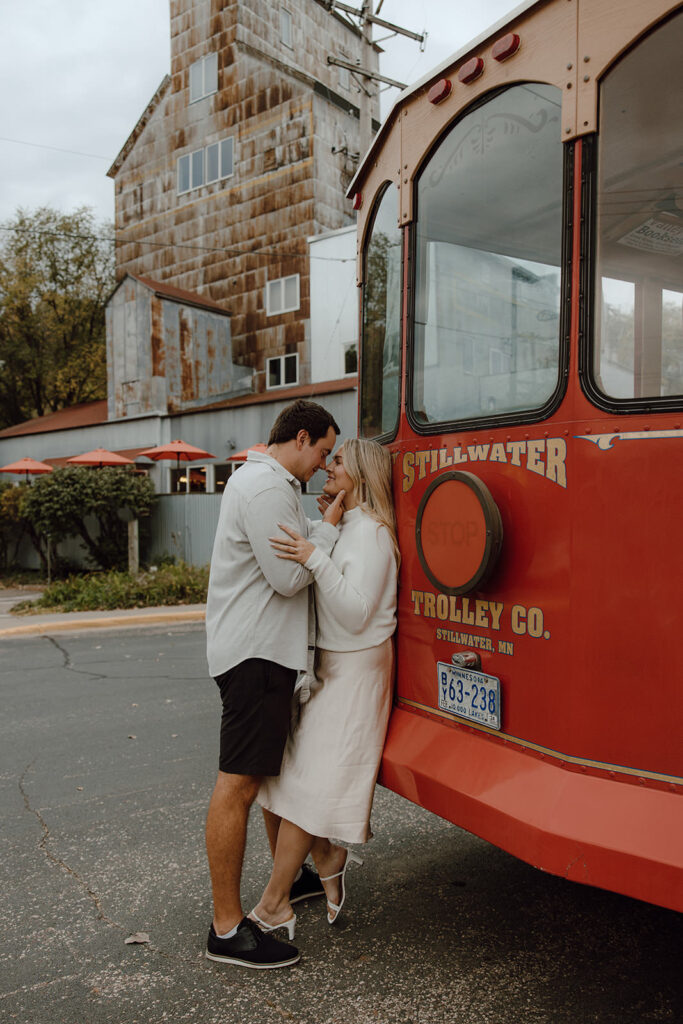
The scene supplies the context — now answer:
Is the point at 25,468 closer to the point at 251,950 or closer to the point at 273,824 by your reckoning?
the point at 273,824

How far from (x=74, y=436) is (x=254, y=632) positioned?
22412 millimetres

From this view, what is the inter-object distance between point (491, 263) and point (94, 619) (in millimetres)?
9718

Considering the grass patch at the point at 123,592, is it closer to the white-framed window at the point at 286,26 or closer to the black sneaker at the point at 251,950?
the black sneaker at the point at 251,950

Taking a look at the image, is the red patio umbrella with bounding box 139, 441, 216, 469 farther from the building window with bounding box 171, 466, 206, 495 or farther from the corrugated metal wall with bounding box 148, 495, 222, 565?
the building window with bounding box 171, 466, 206, 495

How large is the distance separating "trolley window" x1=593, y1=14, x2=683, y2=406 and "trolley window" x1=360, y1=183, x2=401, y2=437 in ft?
3.49

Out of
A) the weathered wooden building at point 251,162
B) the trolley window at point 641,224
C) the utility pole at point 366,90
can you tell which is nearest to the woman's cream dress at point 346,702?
the trolley window at point 641,224

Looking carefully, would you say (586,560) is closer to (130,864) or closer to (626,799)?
(626,799)

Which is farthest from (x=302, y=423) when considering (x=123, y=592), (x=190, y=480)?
(x=190, y=480)

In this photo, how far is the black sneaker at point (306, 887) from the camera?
339 cm

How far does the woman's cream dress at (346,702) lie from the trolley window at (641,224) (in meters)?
1.11

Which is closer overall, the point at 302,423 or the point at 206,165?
the point at 302,423

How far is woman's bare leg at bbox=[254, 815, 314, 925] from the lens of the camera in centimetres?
299

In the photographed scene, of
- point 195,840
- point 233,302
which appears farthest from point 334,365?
point 195,840

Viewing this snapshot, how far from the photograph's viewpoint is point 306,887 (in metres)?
3.43
